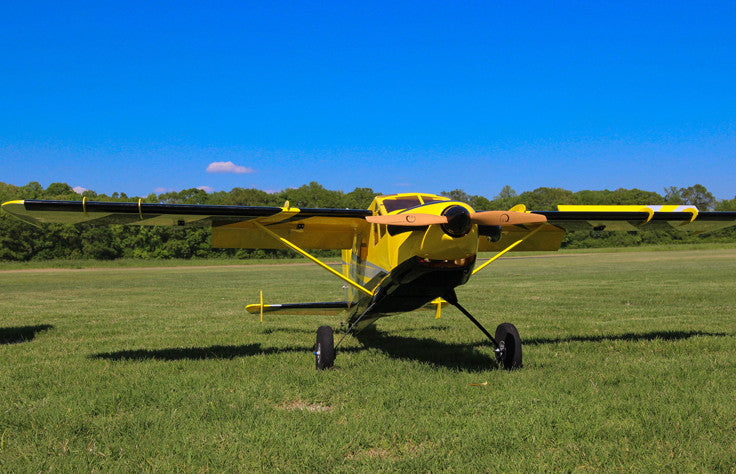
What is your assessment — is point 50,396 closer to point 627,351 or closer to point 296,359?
point 296,359

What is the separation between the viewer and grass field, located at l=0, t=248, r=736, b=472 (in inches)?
162

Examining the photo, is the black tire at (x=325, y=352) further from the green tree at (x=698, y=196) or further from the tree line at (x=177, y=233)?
the green tree at (x=698, y=196)

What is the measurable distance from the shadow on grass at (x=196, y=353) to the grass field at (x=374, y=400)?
0.13 feet

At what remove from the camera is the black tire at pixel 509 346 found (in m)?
7.19

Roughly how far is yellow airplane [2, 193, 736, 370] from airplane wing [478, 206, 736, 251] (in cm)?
2

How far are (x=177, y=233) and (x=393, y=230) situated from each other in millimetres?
69727

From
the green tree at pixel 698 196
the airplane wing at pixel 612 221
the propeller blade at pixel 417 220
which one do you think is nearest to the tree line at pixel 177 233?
the green tree at pixel 698 196

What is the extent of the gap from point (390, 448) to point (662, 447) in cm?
232

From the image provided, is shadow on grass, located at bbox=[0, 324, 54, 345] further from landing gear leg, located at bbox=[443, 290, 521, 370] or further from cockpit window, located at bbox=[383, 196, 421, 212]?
landing gear leg, located at bbox=[443, 290, 521, 370]

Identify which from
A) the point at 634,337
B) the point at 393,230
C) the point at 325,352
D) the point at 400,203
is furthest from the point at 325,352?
the point at 634,337

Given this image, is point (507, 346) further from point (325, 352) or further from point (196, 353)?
point (196, 353)

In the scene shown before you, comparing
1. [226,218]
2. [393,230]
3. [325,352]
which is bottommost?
[325,352]

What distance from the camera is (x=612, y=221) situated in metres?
9.73

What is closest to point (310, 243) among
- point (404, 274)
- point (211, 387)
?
point (404, 274)
